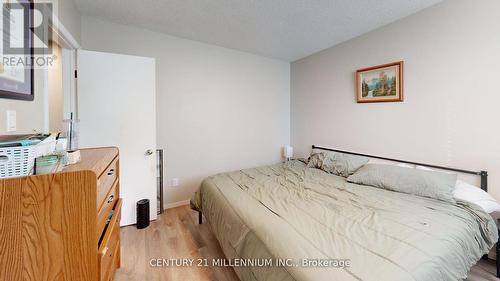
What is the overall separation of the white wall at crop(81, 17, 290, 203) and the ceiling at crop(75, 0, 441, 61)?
0.21m

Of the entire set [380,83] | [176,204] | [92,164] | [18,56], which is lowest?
[176,204]

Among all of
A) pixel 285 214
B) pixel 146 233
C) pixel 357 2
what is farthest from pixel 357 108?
pixel 146 233

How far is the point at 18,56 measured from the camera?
107cm

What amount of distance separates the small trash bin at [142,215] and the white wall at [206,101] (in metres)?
0.51

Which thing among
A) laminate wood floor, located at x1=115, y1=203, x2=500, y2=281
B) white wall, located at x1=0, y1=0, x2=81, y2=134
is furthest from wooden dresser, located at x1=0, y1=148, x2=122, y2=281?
laminate wood floor, located at x1=115, y1=203, x2=500, y2=281

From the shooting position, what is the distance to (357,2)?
2.04 meters

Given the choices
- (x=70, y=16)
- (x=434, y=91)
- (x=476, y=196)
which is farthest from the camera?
(x=434, y=91)

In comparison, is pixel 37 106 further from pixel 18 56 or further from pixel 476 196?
pixel 476 196

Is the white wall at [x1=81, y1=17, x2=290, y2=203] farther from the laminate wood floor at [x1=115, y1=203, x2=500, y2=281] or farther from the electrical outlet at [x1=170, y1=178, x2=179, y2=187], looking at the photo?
the laminate wood floor at [x1=115, y1=203, x2=500, y2=281]

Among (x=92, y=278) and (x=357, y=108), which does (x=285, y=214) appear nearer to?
(x=92, y=278)

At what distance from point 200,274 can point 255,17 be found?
2.64m

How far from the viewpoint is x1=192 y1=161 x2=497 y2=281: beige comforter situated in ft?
3.29
